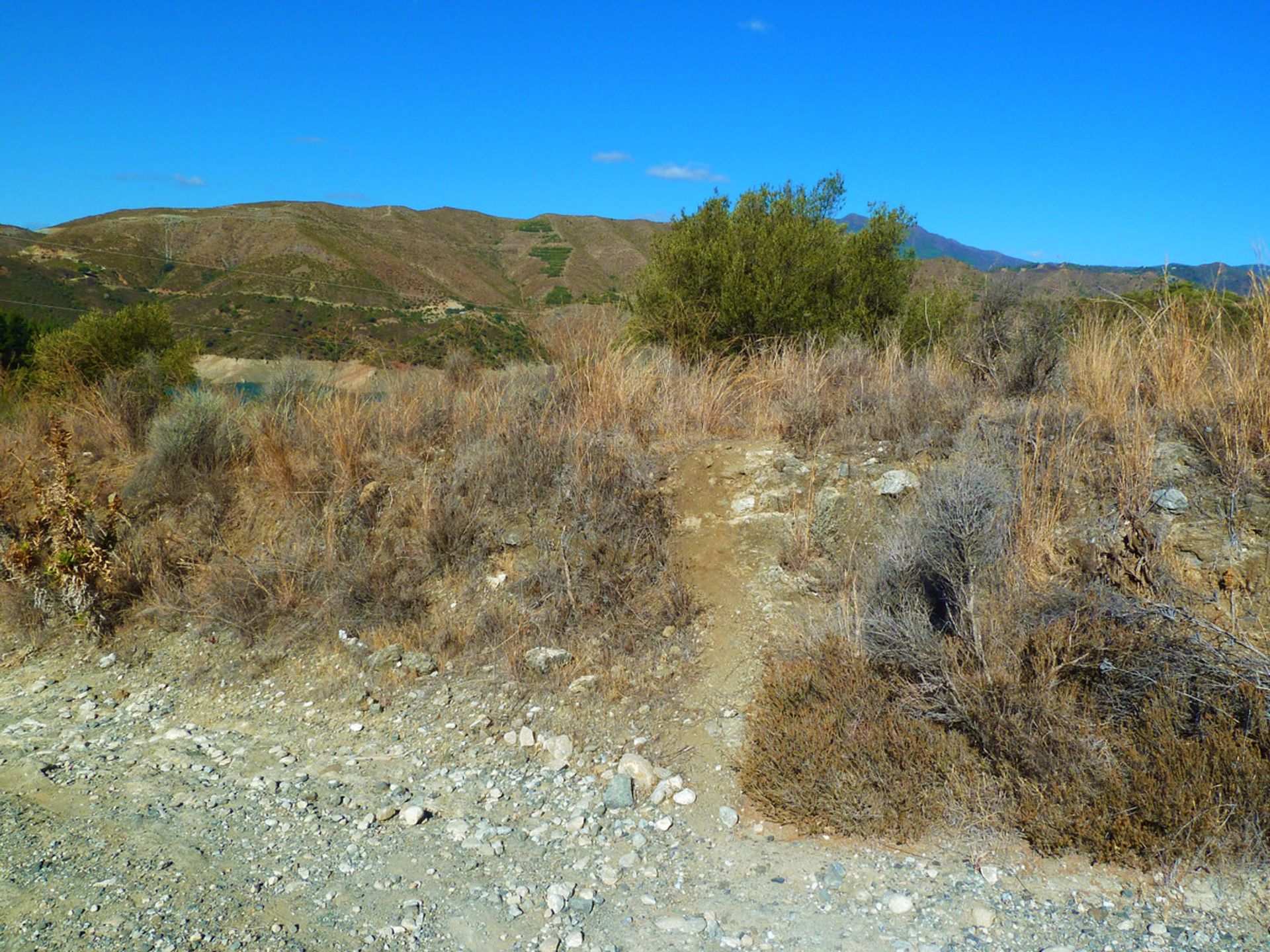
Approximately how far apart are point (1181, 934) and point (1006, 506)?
2.08 meters

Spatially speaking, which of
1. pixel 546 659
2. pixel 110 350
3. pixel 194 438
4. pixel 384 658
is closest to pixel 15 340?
pixel 110 350

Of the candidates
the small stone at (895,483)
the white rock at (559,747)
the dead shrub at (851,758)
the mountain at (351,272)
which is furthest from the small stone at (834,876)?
the mountain at (351,272)

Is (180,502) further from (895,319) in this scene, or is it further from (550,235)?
A: (550,235)

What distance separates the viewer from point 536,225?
240ft

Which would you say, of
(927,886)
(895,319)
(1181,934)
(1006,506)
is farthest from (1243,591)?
(895,319)

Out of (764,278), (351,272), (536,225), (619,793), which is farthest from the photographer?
(536,225)

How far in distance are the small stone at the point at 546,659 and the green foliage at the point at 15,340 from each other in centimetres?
960

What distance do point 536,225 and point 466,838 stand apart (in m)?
74.3

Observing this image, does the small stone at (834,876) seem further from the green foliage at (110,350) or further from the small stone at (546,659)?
the green foliage at (110,350)

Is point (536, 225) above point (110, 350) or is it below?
above

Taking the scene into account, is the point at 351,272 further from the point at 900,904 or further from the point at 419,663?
the point at 900,904

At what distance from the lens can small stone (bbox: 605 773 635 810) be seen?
11.2 feet

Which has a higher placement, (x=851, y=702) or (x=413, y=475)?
(x=413, y=475)

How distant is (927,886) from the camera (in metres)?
2.77
